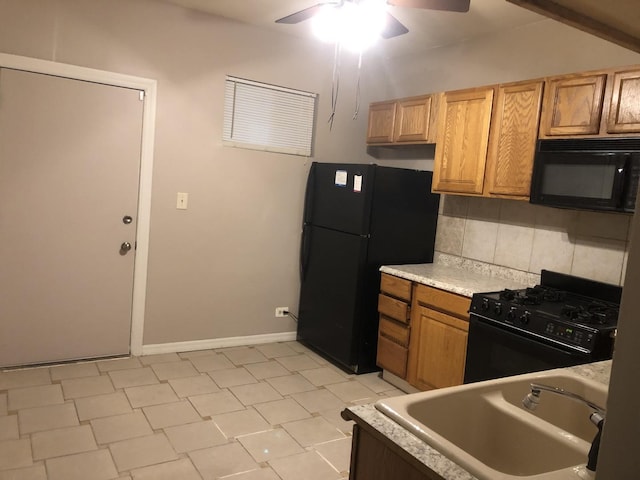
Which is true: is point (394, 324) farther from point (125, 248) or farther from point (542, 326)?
point (125, 248)

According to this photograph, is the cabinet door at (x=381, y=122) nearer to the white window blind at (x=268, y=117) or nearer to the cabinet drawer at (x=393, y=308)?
the white window blind at (x=268, y=117)

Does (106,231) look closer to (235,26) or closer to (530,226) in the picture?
(235,26)

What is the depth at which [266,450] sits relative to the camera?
9.02 feet

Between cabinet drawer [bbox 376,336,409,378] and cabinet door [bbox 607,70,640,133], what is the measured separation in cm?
190

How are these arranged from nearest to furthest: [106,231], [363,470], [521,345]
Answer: [363,470], [521,345], [106,231]

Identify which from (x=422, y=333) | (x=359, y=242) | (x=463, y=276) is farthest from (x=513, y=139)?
(x=422, y=333)

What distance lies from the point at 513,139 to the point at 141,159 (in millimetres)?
2569

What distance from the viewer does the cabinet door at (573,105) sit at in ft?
8.91

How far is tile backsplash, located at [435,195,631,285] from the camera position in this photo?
298cm

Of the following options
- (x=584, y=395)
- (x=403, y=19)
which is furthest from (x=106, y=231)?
(x=584, y=395)

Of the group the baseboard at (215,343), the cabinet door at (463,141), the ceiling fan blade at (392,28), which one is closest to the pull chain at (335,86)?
the cabinet door at (463,141)

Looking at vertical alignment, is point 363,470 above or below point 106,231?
below

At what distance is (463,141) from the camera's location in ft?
11.4

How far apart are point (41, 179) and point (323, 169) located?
2.07 metres
